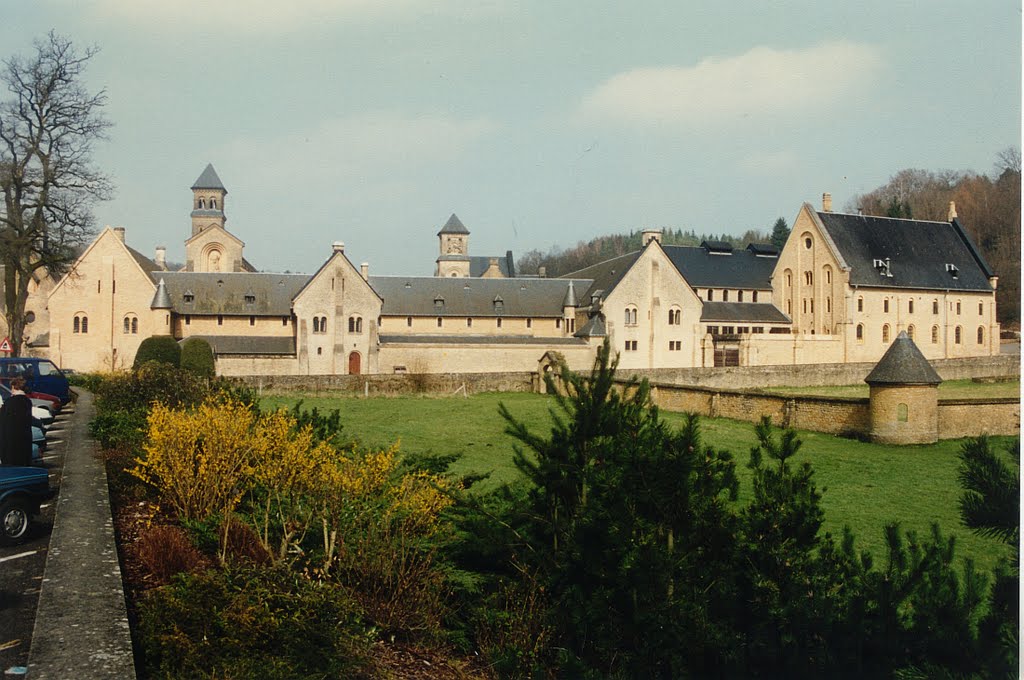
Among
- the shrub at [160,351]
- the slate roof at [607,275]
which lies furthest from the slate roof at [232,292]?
the slate roof at [607,275]

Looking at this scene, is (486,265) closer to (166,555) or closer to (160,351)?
(160,351)

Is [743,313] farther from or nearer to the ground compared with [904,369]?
farther from the ground

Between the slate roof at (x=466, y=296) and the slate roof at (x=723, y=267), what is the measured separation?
12.2m

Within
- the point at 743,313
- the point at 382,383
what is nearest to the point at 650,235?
the point at 743,313

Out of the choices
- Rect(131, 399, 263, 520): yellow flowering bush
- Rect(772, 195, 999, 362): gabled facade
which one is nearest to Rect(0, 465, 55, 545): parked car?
Rect(131, 399, 263, 520): yellow flowering bush

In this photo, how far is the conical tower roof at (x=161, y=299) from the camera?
144 ft

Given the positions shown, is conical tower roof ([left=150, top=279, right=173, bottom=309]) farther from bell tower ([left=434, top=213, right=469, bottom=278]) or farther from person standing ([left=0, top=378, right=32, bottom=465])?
bell tower ([left=434, top=213, right=469, bottom=278])

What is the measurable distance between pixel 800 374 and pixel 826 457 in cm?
1816

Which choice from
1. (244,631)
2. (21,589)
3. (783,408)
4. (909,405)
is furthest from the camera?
(783,408)

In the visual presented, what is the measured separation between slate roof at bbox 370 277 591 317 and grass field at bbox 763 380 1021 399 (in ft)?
62.9

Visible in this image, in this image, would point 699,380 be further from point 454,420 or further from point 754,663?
point 754,663

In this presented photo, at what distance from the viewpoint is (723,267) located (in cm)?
6044

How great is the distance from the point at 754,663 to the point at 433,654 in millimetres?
2833

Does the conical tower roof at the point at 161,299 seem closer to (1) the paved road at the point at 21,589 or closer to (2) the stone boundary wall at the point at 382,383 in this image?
(2) the stone boundary wall at the point at 382,383
